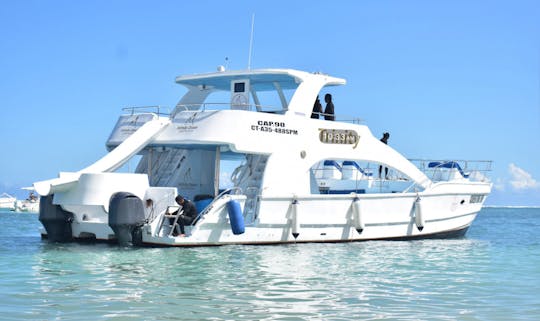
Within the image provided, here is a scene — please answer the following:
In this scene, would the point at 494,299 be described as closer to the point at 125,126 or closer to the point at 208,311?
the point at 208,311

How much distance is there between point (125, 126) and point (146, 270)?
653 cm

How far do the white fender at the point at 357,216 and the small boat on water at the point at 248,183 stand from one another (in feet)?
0.08

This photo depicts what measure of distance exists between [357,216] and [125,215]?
5.74 m

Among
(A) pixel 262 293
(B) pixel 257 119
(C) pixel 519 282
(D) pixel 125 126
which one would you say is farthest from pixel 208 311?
(D) pixel 125 126

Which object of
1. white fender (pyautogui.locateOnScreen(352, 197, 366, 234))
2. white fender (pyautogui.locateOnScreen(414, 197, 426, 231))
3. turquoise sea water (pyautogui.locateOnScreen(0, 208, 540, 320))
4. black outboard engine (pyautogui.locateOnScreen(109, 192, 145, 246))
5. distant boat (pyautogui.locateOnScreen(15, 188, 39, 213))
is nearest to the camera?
turquoise sea water (pyautogui.locateOnScreen(0, 208, 540, 320))

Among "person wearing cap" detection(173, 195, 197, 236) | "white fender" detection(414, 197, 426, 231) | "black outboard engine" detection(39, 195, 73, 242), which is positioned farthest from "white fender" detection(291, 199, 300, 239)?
"black outboard engine" detection(39, 195, 73, 242)

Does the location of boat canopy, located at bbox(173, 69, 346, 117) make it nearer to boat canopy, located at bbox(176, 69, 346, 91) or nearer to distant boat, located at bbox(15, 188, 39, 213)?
boat canopy, located at bbox(176, 69, 346, 91)

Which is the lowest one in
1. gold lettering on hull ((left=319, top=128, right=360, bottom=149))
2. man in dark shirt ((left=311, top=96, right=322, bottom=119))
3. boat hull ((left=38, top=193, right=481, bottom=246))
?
boat hull ((left=38, top=193, right=481, bottom=246))

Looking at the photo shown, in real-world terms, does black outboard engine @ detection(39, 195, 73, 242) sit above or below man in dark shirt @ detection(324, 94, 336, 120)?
below

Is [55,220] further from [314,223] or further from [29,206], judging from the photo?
[29,206]

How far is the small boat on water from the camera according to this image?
15945 millimetres

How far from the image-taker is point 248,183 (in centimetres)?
1800

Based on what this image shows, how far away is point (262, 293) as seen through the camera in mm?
10539

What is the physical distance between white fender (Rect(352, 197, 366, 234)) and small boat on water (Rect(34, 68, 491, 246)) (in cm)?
2
